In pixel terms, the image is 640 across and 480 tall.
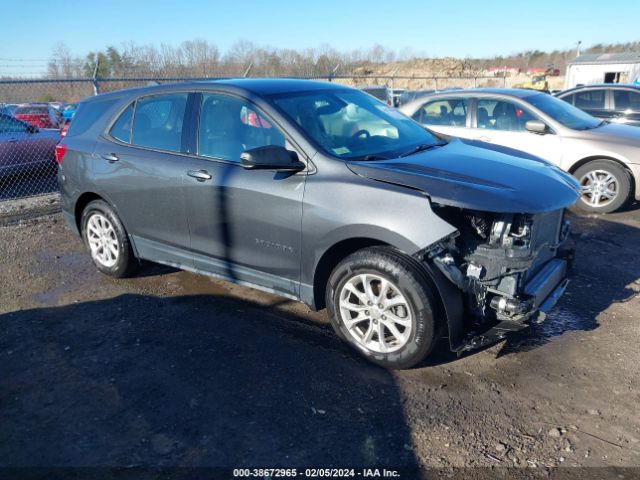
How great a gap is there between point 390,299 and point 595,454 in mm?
1400

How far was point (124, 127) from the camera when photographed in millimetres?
4738

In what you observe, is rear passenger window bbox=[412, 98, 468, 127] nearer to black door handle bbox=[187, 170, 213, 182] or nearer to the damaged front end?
the damaged front end

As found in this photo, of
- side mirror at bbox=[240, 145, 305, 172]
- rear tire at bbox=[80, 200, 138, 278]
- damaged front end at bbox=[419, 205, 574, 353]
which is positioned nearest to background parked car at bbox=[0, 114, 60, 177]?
rear tire at bbox=[80, 200, 138, 278]

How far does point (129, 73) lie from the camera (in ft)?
49.9

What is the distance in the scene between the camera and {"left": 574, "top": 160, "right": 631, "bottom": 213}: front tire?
7000mm

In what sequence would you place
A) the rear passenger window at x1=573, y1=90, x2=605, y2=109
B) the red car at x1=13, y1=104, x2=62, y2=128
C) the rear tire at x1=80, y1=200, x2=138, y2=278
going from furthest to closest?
the red car at x1=13, y1=104, x2=62, y2=128 < the rear passenger window at x1=573, y1=90, x2=605, y2=109 < the rear tire at x1=80, y1=200, x2=138, y2=278

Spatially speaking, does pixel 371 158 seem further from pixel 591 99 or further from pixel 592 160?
pixel 591 99

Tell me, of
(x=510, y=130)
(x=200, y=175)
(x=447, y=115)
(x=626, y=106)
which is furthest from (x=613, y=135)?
(x=200, y=175)

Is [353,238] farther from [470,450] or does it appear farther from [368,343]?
[470,450]

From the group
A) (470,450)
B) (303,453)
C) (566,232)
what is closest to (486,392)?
(470,450)

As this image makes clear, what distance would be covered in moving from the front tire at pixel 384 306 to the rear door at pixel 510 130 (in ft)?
16.6

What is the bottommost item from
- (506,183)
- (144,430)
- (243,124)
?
(144,430)

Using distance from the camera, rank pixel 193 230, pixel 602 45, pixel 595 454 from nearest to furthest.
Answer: pixel 595 454 < pixel 193 230 < pixel 602 45

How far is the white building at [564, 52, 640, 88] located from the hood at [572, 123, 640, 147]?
20.4 metres
